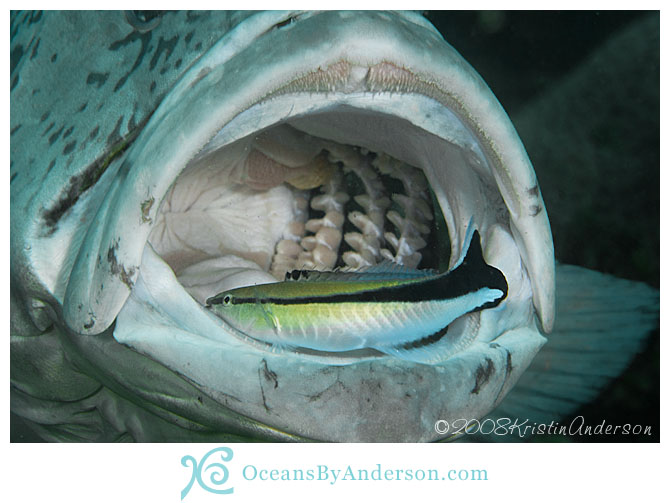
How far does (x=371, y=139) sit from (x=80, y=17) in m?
0.91

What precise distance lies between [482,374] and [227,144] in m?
0.80

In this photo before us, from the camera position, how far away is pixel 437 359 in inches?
48.9

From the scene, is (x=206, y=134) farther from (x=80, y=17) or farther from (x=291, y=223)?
(x=291, y=223)

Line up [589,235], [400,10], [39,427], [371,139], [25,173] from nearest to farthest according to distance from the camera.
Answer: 1. [400,10]
2. [25,173]
3. [371,139]
4. [39,427]
5. [589,235]

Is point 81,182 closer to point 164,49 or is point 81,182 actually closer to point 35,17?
point 164,49

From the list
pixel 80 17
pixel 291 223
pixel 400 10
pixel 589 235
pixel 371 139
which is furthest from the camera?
pixel 589 235

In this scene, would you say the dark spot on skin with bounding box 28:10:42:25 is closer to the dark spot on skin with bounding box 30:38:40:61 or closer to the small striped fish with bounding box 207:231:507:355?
the dark spot on skin with bounding box 30:38:40:61

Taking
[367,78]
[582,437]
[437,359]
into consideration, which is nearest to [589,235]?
[582,437]

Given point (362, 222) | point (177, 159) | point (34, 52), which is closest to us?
point (177, 159)

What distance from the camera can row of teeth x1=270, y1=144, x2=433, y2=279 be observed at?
6.15 feet

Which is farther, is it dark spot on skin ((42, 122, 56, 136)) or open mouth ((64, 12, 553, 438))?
dark spot on skin ((42, 122, 56, 136))

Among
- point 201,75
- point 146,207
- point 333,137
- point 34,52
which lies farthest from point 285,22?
point 34,52

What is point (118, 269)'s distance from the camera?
3.68 ft

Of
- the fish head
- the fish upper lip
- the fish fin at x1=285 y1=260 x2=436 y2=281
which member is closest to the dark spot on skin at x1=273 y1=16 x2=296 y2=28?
the fish head
